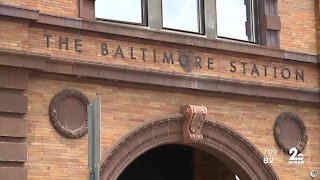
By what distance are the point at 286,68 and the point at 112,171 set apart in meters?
5.04

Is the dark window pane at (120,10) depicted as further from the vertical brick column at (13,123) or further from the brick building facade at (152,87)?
the vertical brick column at (13,123)

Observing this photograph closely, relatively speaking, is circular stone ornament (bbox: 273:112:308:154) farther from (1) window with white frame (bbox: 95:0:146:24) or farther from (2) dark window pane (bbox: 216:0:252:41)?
(1) window with white frame (bbox: 95:0:146:24)

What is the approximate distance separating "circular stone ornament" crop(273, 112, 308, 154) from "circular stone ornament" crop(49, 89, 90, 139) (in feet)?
15.7

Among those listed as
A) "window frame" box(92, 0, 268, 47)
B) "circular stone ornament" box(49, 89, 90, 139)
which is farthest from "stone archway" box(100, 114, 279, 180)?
"window frame" box(92, 0, 268, 47)

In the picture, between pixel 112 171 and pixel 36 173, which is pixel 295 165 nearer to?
pixel 112 171

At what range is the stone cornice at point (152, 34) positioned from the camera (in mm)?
15734

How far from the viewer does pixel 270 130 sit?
19047 mm

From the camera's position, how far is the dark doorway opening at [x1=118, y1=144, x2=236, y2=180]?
799 inches

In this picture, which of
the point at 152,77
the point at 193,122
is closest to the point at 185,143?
the point at 193,122

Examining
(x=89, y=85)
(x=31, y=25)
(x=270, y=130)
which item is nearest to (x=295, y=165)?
(x=270, y=130)

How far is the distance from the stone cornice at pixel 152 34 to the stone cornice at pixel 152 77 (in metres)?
0.66

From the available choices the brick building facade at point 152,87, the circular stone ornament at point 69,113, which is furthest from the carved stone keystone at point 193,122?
the circular stone ornament at point 69,113

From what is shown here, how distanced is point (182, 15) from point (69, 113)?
378 centimetres

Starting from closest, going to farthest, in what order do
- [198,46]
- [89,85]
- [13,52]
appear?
[13,52], [89,85], [198,46]
